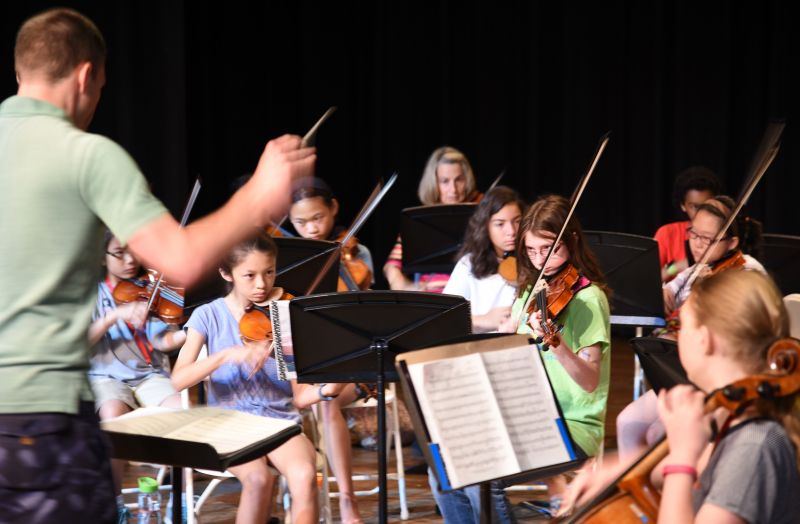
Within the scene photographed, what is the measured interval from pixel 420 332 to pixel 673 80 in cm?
537

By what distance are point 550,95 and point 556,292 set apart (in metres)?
4.83

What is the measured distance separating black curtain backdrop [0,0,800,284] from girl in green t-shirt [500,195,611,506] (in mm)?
4320

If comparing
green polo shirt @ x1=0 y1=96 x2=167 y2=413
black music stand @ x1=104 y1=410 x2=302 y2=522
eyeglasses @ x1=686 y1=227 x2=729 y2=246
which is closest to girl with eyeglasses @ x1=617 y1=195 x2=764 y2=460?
eyeglasses @ x1=686 y1=227 x2=729 y2=246

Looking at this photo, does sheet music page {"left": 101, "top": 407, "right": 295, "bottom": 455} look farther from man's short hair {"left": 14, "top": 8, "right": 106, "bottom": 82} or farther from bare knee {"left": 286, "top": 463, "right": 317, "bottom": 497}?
bare knee {"left": 286, "top": 463, "right": 317, "bottom": 497}

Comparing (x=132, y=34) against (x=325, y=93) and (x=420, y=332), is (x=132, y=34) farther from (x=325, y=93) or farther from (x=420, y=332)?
(x=420, y=332)

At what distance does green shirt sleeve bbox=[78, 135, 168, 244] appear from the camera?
169cm

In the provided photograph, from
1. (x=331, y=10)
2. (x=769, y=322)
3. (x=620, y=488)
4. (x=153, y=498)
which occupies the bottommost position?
(x=153, y=498)

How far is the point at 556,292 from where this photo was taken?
3.16 meters

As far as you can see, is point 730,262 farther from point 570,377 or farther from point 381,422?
point 381,422

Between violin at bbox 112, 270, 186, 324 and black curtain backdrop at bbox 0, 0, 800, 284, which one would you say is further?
black curtain backdrop at bbox 0, 0, 800, 284

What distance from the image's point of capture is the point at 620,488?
1760 mm

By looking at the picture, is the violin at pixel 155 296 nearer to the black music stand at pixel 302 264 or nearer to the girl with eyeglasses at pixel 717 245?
the black music stand at pixel 302 264

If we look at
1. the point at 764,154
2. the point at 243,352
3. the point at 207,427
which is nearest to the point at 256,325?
the point at 243,352

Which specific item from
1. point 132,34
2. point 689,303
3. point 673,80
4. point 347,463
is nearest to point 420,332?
point 347,463
